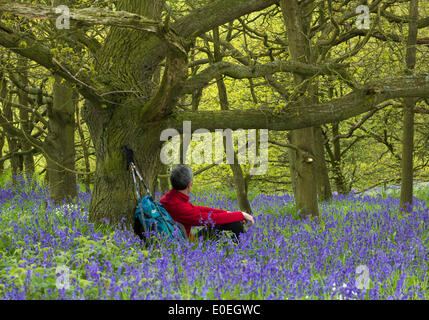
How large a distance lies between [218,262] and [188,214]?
128 centimetres

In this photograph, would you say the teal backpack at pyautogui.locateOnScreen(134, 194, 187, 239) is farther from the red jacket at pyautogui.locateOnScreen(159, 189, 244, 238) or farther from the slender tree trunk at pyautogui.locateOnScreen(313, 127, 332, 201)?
the slender tree trunk at pyautogui.locateOnScreen(313, 127, 332, 201)

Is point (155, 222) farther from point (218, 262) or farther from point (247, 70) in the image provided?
point (247, 70)

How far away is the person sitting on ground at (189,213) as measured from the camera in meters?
5.39

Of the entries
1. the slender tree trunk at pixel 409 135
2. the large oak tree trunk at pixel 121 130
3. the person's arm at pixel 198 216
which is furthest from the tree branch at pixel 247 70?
the slender tree trunk at pixel 409 135

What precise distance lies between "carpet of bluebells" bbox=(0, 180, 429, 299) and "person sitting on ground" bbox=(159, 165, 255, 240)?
287mm

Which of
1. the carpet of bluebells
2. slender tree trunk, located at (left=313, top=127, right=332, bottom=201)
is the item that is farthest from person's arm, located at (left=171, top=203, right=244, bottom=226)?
slender tree trunk, located at (left=313, top=127, right=332, bottom=201)

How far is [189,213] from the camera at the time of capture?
5406 mm

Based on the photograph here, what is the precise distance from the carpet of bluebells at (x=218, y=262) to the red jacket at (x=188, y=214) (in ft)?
1.01

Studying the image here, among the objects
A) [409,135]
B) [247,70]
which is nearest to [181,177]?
[247,70]

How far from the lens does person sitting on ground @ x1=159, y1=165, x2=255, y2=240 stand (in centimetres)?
539

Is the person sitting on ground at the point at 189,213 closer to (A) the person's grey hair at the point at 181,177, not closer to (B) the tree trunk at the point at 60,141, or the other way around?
(A) the person's grey hair at the point at 181,177

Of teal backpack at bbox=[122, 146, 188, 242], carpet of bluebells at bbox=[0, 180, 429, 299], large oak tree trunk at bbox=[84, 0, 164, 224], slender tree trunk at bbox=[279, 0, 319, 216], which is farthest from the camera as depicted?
slender tree trunk at bbox=[279, 0, 319, 216]

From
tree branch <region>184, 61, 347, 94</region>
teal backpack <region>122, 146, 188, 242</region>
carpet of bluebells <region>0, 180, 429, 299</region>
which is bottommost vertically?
carpet of bluebells <region>0, 180, 429, 299</region>
